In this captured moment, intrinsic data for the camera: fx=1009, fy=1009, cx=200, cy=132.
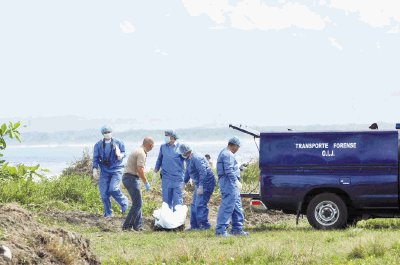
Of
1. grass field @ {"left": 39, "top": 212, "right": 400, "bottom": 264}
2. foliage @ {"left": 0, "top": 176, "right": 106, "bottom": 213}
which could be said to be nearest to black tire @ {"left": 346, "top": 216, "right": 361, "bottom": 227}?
grass field @ {"left": 39, "top": 212, "right": 400, "bottom": 264}

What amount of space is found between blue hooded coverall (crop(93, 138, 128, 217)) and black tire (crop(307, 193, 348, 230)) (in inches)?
199

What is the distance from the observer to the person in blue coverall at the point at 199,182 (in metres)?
20.2

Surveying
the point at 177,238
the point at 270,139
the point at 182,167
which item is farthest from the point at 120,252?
the point at 182,167

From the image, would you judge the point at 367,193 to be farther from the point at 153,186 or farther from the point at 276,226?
the point at 153,186

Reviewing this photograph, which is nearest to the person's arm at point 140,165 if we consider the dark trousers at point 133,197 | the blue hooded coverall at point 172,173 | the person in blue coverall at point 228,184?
the dark trousers at point 133,197

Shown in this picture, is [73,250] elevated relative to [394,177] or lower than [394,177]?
lower

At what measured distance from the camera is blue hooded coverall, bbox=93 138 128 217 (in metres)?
22.2

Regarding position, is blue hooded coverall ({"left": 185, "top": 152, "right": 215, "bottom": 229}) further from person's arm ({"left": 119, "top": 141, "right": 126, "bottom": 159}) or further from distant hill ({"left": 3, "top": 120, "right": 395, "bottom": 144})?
distant hill ({"left": 3, "top": 120, "right": 395, "bottom": 144})

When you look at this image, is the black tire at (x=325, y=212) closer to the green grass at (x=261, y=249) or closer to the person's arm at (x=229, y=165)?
the green grass at (x=261, y=249)

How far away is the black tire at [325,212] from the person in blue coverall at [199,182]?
2.36 m

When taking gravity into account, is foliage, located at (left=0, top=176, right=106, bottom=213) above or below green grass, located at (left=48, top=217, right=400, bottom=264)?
above

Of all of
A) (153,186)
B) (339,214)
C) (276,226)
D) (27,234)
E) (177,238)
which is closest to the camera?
(27,234)

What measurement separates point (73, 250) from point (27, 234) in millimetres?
575

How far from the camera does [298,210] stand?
63.0 feet
